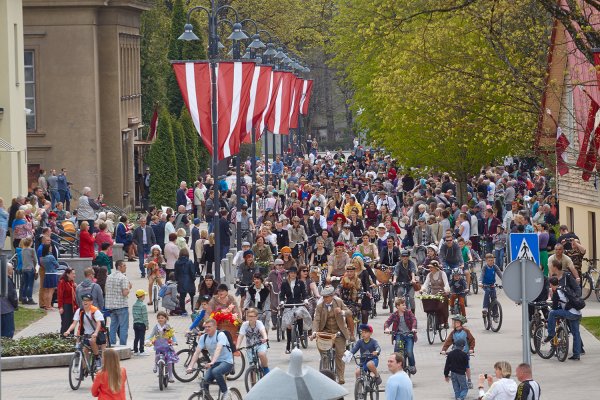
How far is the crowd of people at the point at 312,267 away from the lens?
22906mm

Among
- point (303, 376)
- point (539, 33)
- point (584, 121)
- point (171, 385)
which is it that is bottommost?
point (171, 385)

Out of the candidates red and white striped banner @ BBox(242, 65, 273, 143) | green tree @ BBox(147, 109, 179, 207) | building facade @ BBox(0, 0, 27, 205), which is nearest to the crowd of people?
building facade @ BBox(0, 0, 27, 205)

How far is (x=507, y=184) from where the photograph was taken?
5184 cm

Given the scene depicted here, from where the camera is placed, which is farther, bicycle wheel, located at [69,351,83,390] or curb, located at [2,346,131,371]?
curb, located at [2,346,131,371]

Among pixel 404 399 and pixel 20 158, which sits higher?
pixel 20 158

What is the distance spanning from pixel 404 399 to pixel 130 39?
44.8 metres

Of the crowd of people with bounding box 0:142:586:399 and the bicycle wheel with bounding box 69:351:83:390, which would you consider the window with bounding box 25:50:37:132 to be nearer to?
the crowd of people with bounding box 0:142:586:399

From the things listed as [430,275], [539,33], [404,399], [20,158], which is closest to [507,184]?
[539,33]

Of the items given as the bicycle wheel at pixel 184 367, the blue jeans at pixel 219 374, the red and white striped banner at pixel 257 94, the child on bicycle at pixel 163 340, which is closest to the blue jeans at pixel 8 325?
the bicycle wheel at pixel 184 367

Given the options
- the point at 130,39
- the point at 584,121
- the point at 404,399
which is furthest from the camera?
the point at 130,39

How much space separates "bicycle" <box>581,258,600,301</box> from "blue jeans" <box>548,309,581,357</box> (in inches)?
329

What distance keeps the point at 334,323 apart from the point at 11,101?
2282cm

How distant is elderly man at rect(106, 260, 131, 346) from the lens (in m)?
25.8

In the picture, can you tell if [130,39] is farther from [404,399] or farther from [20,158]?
[404,399]
